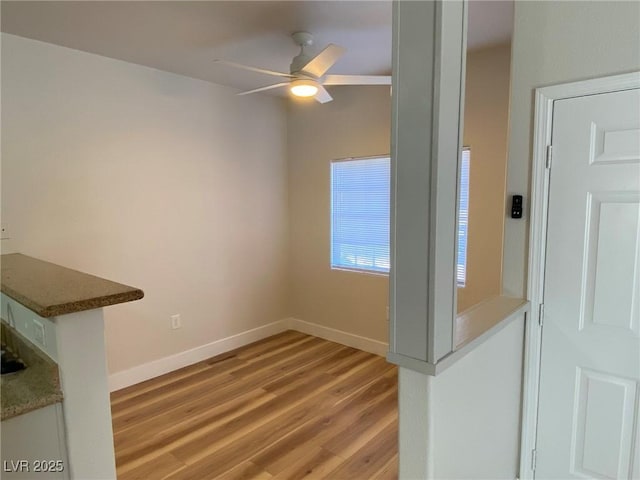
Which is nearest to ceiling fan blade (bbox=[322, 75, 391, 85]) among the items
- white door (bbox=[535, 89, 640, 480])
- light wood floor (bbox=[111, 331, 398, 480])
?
white door (bbox=[535, 89, 640, 480])

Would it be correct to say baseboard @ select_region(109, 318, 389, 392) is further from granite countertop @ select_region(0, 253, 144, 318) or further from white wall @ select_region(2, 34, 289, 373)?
granite countertop @ select_region(0, 253, 144, 318)

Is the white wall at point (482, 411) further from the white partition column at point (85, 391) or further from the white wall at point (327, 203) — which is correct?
the white wall at point (327, 203)

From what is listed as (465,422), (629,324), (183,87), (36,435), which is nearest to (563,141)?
(629,324)

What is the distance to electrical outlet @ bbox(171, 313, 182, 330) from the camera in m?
3.50

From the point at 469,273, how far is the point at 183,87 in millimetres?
2937

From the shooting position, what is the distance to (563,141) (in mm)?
1764

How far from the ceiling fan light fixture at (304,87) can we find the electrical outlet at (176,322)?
2.20 m

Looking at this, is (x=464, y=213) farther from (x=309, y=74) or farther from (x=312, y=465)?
(x=312, y=465)

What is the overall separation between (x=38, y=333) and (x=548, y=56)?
2.38 m

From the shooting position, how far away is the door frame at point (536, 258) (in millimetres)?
1795

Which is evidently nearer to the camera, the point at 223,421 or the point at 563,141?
the point at 563,141

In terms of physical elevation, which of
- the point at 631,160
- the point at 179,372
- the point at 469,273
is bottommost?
the point at 179,372

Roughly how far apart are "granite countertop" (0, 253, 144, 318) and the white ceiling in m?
1.53

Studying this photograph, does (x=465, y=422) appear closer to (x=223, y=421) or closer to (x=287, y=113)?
(x=223, y=421)
